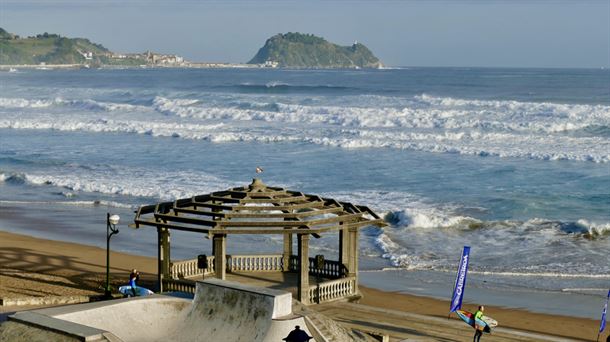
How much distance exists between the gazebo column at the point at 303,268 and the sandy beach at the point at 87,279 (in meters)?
2.89

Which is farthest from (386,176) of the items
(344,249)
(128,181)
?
(344,249)

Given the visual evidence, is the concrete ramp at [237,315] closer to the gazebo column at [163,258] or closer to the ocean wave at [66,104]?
the gazebo column at [163,258]

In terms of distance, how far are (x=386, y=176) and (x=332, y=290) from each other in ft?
79.6

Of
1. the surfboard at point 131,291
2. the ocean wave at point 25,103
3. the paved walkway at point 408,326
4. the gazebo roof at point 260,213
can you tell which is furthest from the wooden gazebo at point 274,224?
the ocean wave at point 25,103

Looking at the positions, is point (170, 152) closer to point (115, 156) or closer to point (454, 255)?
point (115, 156)

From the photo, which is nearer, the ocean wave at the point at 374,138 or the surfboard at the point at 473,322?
the surfboard at the point at 473,322

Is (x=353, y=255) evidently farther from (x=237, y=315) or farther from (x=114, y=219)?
(x=237, y=315)

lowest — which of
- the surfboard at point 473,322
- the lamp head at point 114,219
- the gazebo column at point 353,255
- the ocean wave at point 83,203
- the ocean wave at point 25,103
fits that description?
the ocean wave at point 83,203

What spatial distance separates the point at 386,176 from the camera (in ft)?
141

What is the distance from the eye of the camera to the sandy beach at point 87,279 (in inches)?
786

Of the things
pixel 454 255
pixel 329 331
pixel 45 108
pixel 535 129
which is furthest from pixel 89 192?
pixel 45 108

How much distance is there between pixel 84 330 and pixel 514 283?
46.7ft

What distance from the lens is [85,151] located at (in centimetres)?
5359

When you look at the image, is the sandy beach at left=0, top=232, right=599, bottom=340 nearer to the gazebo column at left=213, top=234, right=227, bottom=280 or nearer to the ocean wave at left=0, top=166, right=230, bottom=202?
the gazebo column at left=213, top=234, right=227, bottom=280
